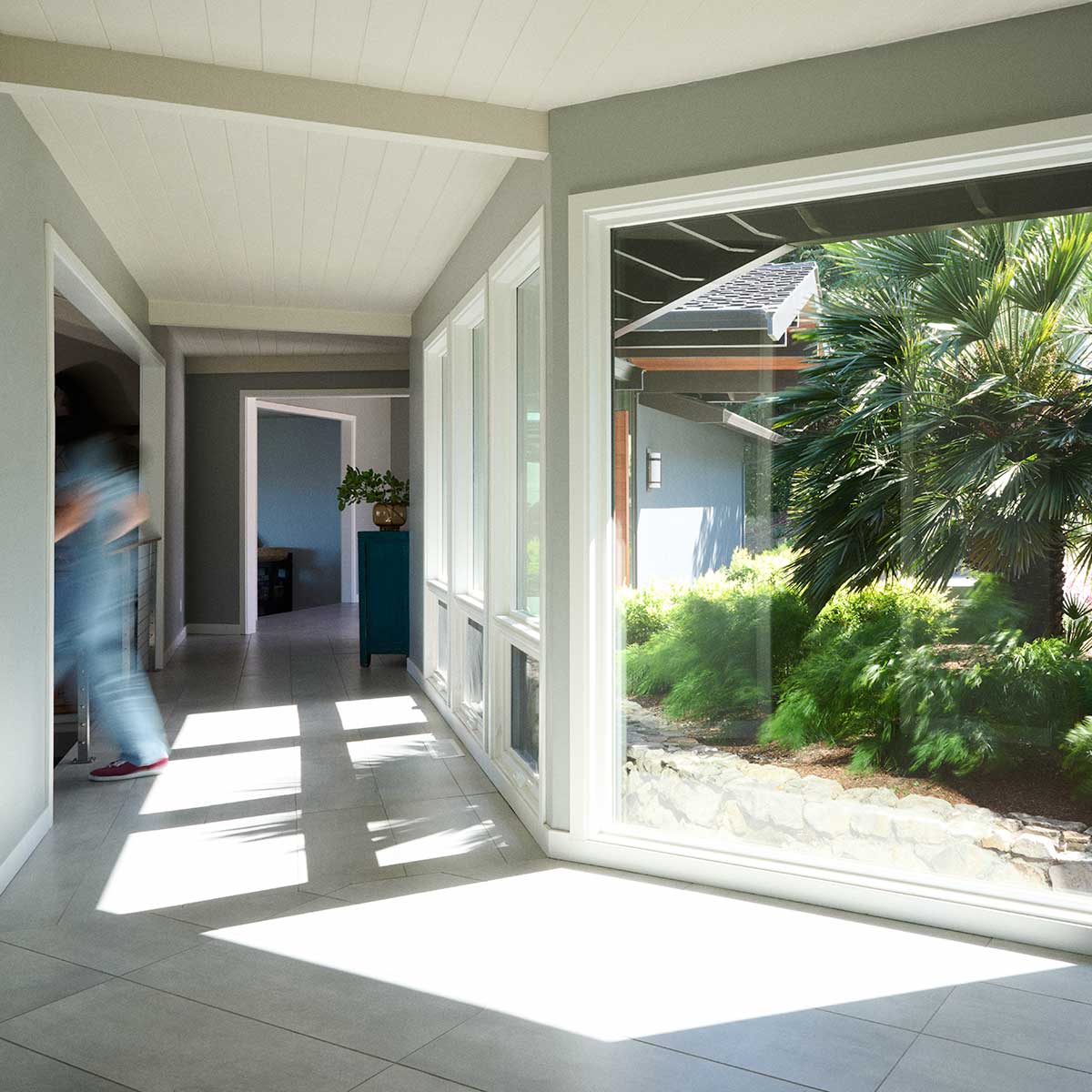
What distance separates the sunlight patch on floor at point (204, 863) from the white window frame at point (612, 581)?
0.93m

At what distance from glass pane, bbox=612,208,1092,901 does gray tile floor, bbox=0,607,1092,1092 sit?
333 mm

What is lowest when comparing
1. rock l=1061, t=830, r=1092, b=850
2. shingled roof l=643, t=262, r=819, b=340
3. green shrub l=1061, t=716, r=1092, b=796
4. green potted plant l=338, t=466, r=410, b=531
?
rock l=1061, t=830, r=1092, b=850

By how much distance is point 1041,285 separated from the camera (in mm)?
2758

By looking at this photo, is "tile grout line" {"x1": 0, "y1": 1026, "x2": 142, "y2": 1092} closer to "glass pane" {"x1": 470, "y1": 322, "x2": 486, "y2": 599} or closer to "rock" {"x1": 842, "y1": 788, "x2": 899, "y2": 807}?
"rock" {"x1": 842, "y1": 788, "x2": 899, "y2": 807}

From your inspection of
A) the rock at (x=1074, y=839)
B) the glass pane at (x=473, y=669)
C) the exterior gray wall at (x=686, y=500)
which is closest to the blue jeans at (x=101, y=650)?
the glass pane at (x=473, y=669)

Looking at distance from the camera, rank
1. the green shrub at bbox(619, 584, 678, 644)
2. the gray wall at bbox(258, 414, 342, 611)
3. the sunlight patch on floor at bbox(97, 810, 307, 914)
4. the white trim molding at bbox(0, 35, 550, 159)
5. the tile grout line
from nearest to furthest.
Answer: the tile grout line
the white trim molding at bbox(0, 35, 550, 159)
the sunlight patch on floor at bbox(97, 810, 307, 914)
the green shrub at bbox(619, 584, 678, 644)
the gray wall at bbox(258, 414, 342, 611)

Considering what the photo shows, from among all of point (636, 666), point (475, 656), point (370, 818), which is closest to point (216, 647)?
point (475, 656)

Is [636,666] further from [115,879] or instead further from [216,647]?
[216,647]

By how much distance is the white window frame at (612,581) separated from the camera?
9.02ft

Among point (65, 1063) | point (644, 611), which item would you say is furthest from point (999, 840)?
point (65, 1063)

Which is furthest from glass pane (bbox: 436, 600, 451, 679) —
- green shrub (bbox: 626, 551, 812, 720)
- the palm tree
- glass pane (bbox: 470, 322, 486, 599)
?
the palm tree

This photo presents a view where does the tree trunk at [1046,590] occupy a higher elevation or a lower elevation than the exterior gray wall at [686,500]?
lower

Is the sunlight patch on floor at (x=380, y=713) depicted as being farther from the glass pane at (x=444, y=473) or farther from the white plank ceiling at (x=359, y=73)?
the white plank ceiling at (x=359, y=73)

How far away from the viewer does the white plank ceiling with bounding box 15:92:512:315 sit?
3.63m
